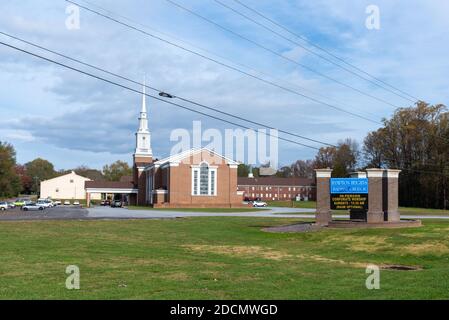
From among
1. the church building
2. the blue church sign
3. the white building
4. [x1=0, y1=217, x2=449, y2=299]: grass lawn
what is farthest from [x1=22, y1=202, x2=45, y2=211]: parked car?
the white building

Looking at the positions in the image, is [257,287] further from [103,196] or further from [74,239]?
[103,196]

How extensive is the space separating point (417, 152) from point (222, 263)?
8798 cm

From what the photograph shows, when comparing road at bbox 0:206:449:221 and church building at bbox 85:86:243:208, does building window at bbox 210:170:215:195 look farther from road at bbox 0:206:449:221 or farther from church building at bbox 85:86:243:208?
road at bbox 0:206:449:221

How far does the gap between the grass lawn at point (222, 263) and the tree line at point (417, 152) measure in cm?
7049

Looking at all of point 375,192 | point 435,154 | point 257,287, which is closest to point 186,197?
point 435,154

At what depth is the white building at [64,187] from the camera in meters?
153

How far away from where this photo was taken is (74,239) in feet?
77.7

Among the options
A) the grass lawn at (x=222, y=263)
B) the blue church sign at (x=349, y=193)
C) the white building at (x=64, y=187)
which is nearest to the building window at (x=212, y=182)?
the blue church sign at (x=349, y=193)

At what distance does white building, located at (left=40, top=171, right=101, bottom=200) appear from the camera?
153000mm

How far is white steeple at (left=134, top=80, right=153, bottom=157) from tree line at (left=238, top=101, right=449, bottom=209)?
3829 cm

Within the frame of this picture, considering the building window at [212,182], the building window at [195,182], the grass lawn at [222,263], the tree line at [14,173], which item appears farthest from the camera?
the tree line at [14,173]

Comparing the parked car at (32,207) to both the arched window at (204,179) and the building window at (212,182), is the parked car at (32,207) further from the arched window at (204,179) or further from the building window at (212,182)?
the building window at (212,182)

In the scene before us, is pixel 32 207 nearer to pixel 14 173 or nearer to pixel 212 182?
pixel 212 182

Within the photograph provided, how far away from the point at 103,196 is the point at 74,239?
404ft
